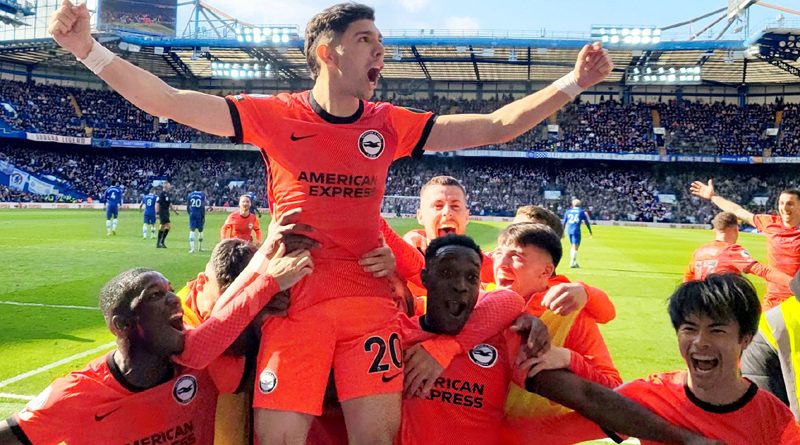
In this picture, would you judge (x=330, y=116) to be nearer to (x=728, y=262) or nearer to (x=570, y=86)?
(x=570, y=86)

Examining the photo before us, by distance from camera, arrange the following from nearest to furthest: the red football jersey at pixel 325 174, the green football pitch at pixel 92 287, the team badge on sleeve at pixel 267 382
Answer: the team badge on sleeve at pixel 267 382
the red football jersey at pixel 325 174
the green football pitch at pixel 92 287

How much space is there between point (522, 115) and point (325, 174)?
94 centimetres

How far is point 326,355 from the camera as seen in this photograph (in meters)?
2.53

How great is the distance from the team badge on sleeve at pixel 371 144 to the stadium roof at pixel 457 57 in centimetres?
3568

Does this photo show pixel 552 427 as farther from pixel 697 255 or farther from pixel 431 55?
pixel 431 55

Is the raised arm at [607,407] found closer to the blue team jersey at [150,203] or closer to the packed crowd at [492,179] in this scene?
the blue team jersey at [150,203]

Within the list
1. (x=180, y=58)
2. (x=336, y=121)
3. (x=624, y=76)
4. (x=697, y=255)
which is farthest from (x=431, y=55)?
(x=336, y=121)

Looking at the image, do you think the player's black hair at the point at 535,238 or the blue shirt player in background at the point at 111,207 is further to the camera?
the blue shirt player in background at the point at 111,207

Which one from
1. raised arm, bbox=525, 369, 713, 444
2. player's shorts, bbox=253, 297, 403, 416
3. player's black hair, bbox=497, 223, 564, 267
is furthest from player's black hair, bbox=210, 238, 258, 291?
raised arm, bbox=525, 369, 713, 444

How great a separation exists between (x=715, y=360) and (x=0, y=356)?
671 centimetres

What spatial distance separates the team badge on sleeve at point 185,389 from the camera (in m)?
2.65

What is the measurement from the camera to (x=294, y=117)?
272cm

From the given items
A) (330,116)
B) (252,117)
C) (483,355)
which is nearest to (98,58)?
(252,117)

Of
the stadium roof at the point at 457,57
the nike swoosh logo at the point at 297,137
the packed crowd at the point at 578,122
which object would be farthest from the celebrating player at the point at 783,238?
the packed crowd at the point at 578,122
